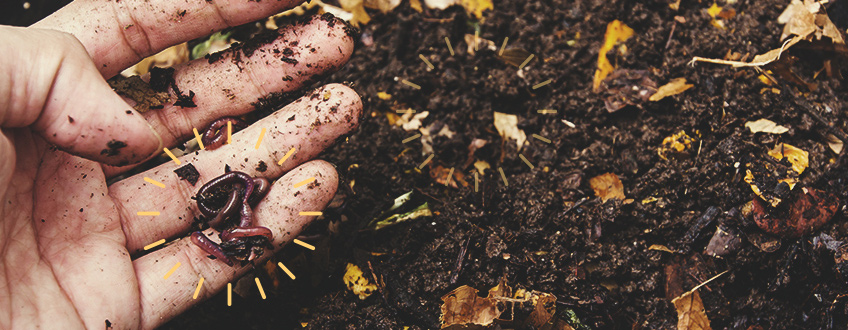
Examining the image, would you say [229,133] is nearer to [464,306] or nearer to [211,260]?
A: [211,260]

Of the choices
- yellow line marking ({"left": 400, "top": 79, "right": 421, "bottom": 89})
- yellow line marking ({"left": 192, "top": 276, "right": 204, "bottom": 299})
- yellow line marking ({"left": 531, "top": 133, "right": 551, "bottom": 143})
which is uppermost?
yellow line marking ({"left": 400, "top": 79, "right": 421, "bottom": 89})

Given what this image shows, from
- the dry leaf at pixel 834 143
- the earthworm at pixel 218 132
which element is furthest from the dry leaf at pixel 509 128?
the dry leaf at pixel 834 143

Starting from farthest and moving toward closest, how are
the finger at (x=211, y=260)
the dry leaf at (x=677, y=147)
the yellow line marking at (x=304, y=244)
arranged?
the dry leaf at (x=677, y=147)
the yellow line marking at (x=304, y=244)
the finger at (x=211, y=260)

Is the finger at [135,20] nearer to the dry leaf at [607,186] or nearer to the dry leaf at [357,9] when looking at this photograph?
the dry leaf at [357,9]

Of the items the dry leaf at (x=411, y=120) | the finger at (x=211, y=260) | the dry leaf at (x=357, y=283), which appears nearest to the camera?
the finger at (x=211, y=260)

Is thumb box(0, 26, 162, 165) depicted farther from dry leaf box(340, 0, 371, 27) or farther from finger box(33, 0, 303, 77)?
dry leaf box(340, 0, 371, 27)

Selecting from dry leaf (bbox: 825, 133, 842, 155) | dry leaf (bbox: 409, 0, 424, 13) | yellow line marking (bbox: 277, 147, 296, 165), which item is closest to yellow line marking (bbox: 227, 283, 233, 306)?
yellow line marking (bbox: 277, 147, 296, 165)
